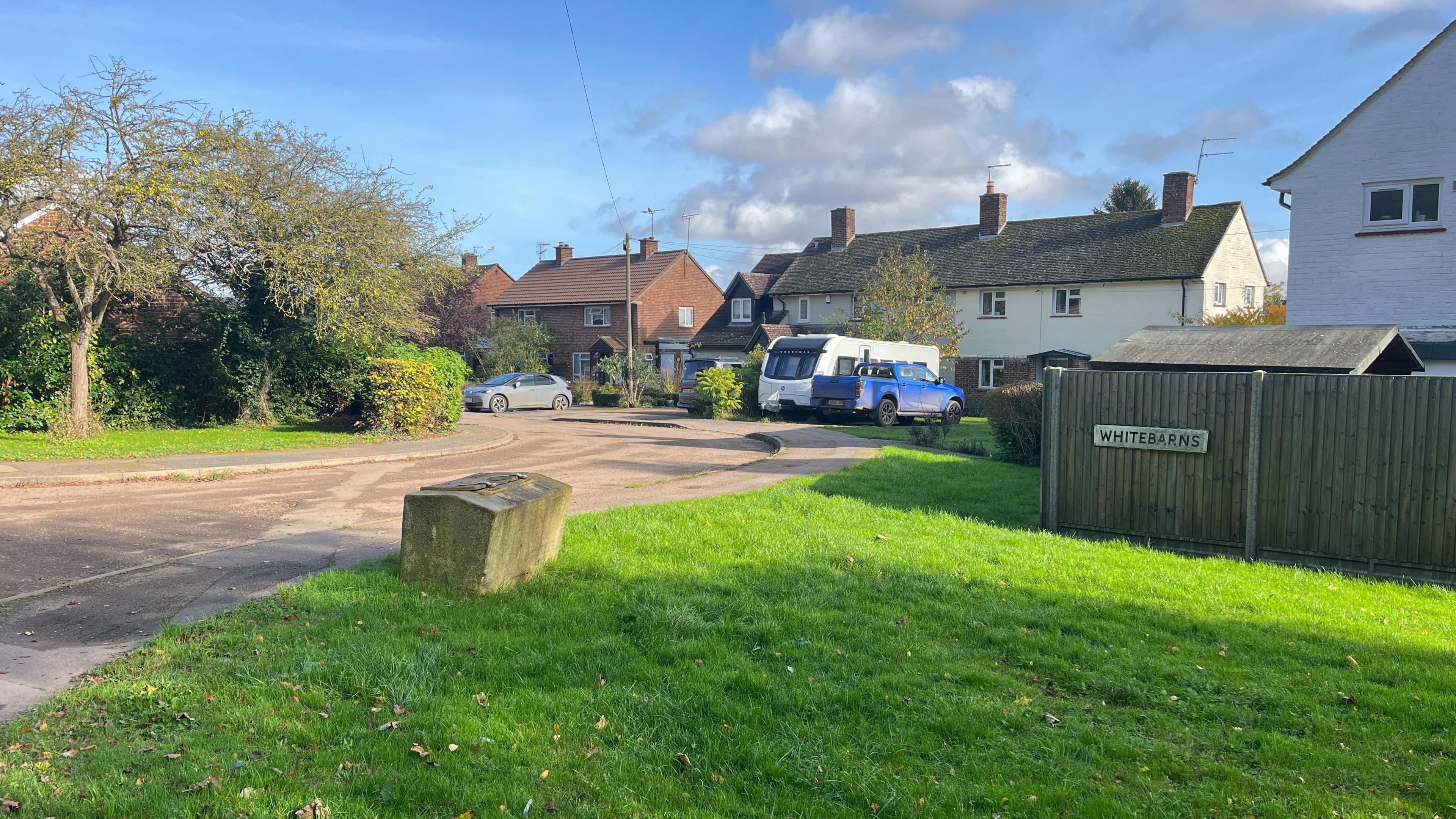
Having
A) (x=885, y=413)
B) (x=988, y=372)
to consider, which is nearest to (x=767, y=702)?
(x=885, y=413)

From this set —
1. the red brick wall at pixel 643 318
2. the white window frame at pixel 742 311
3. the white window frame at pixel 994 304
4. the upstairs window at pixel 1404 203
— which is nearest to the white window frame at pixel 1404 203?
the upstairs window at pixel 1404 203

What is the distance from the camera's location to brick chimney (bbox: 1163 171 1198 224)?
35812 millimetres

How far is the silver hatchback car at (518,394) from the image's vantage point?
32.8 metres

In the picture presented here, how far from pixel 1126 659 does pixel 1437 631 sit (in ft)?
9.36

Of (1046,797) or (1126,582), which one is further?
(1126,582)

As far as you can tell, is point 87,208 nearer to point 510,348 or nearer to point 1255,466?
point 1255,466

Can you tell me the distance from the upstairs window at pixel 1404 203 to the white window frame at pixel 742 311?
30.1 meters

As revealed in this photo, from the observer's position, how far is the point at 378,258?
2005 centimetres

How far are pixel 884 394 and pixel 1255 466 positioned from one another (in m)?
17.0

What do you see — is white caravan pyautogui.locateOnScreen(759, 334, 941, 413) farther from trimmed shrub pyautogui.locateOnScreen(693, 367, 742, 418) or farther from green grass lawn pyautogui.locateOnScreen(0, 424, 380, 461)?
green grass lawn pyautogui.locateOnScreen(0, 424, 380, 461)

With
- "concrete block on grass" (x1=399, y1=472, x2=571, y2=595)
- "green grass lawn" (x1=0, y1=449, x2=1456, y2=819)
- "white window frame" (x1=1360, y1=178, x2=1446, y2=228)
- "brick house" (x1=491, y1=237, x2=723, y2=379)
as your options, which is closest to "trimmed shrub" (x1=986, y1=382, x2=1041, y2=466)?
"white window frame" (x1=1360, y1=178, x2=1446, y2=228)

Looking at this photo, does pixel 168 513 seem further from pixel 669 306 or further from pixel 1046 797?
pixel 669 306

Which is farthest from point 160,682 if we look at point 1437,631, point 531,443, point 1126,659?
point 531,443

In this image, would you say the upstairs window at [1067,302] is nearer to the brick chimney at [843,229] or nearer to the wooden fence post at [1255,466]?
the brick chimney at [843,229]
